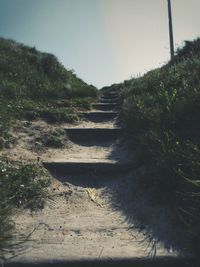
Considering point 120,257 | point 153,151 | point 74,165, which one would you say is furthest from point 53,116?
point 120,257

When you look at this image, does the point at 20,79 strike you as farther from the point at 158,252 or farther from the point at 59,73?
the point at 158,252

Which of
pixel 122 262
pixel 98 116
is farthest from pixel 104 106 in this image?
pixel 122 262

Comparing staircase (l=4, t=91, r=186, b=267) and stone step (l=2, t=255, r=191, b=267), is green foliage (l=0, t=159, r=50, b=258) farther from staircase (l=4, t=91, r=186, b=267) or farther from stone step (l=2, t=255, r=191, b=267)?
stone step (l=2, t=255, r=191, b=267)

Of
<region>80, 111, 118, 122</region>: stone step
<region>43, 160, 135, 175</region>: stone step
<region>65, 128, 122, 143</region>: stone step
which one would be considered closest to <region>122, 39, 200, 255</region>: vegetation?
<region>43, 160, 135, 175</region>: stone step

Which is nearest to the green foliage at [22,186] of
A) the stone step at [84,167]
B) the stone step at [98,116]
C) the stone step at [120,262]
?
the stone step at [84,167]

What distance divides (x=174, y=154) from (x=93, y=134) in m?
3.45

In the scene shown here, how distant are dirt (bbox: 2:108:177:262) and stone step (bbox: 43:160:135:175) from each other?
0.10m

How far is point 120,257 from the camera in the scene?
10.5 feet

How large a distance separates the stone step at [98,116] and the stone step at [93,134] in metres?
1.62

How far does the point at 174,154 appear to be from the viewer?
4.30 meters

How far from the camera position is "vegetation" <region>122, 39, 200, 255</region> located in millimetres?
3580

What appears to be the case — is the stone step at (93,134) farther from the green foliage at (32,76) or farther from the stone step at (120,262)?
the stone step at (120,262)

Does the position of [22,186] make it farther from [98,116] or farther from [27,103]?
[98,116]

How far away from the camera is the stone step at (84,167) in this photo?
216 inches
